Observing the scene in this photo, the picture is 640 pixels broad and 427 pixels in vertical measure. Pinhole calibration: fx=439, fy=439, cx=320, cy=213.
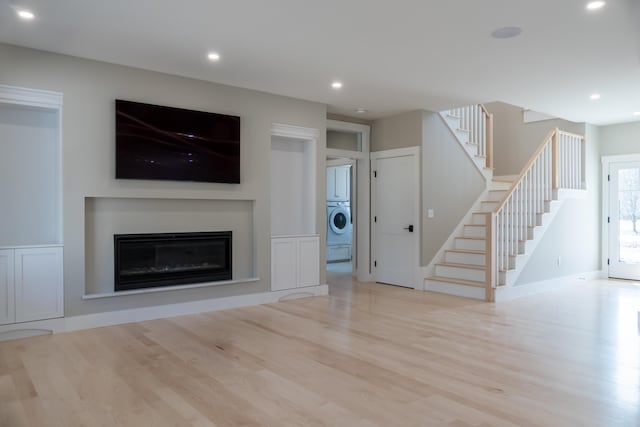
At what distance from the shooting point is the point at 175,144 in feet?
15.8

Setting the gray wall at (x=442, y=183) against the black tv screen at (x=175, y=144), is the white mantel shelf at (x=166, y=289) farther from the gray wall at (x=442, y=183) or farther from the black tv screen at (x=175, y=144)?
the gray wall at (x=442, y=183)

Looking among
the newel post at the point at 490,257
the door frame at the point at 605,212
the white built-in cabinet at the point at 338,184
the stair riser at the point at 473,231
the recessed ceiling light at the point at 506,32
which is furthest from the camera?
the white built-in cabinet at the point at 338,184

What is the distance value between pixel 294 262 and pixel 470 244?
2786 mm

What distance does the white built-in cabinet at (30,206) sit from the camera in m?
3.98

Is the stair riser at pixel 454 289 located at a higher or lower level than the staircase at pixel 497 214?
lower

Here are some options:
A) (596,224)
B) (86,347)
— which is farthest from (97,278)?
(596,224)

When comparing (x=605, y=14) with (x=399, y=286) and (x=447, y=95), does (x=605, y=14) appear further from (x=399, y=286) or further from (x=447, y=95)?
(x=399, y=286)

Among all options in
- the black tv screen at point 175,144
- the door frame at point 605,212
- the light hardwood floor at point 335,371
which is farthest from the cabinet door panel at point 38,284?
the door frame at point 605,212

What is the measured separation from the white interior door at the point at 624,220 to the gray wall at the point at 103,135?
6.43 metres

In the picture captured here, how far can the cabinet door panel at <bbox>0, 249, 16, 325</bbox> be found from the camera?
12.8ft

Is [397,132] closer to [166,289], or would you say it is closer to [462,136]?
[462,136]

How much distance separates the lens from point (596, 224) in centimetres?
790

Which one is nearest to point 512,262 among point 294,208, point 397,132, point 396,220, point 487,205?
point 487,205

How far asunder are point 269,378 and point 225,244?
250 centimetres
